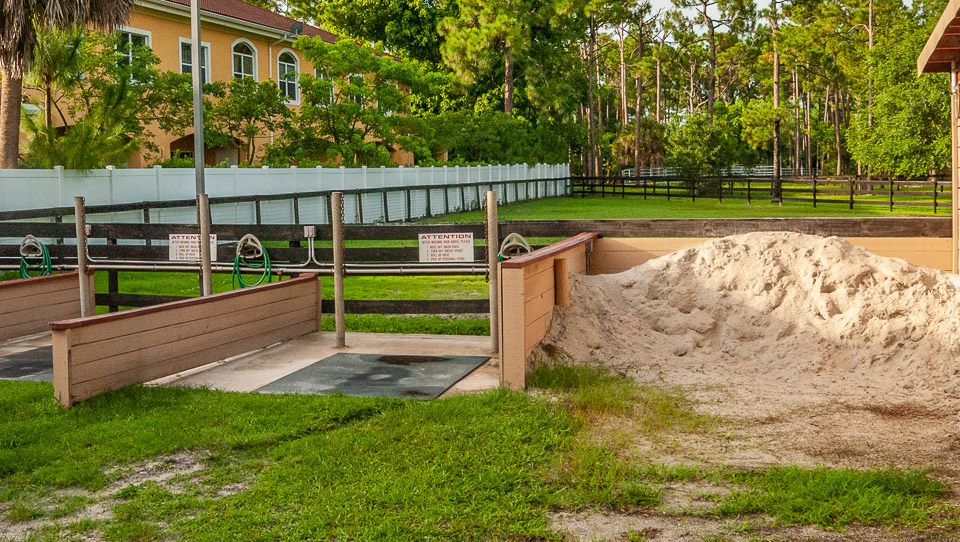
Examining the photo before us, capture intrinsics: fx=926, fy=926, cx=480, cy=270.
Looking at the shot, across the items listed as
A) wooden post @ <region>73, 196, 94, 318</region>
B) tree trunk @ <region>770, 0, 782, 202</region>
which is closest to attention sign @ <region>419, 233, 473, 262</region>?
wooden post @ <region>73, 196, 94, 318</region>

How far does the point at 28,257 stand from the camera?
37.4ft

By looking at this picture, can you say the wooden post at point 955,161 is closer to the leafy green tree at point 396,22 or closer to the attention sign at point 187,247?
the attention sign at point 187,247

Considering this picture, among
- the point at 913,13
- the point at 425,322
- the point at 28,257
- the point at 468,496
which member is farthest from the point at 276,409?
the point at 913,13

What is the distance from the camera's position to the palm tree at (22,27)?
60.4 ft

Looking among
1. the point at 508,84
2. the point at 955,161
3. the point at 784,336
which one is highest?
the point at 508,84

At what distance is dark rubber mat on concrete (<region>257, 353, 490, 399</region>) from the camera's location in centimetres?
707

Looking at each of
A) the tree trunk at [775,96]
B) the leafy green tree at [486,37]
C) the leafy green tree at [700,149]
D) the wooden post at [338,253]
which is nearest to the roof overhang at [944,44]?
the wooden post at [338,253]

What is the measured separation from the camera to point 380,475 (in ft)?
16.0

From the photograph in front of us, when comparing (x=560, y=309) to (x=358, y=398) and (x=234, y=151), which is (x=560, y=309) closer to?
(x=358, y=398)

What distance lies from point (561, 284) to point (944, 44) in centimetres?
494

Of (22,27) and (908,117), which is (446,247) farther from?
(908,117)

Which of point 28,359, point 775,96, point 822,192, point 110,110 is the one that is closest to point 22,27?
point 110,110

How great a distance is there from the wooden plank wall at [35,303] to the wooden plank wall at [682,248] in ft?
18.8

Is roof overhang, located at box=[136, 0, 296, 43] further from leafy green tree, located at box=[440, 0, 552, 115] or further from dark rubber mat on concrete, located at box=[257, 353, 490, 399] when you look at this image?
dark rubber mat on concrete, located at box=[257, 353, 490, 399]
